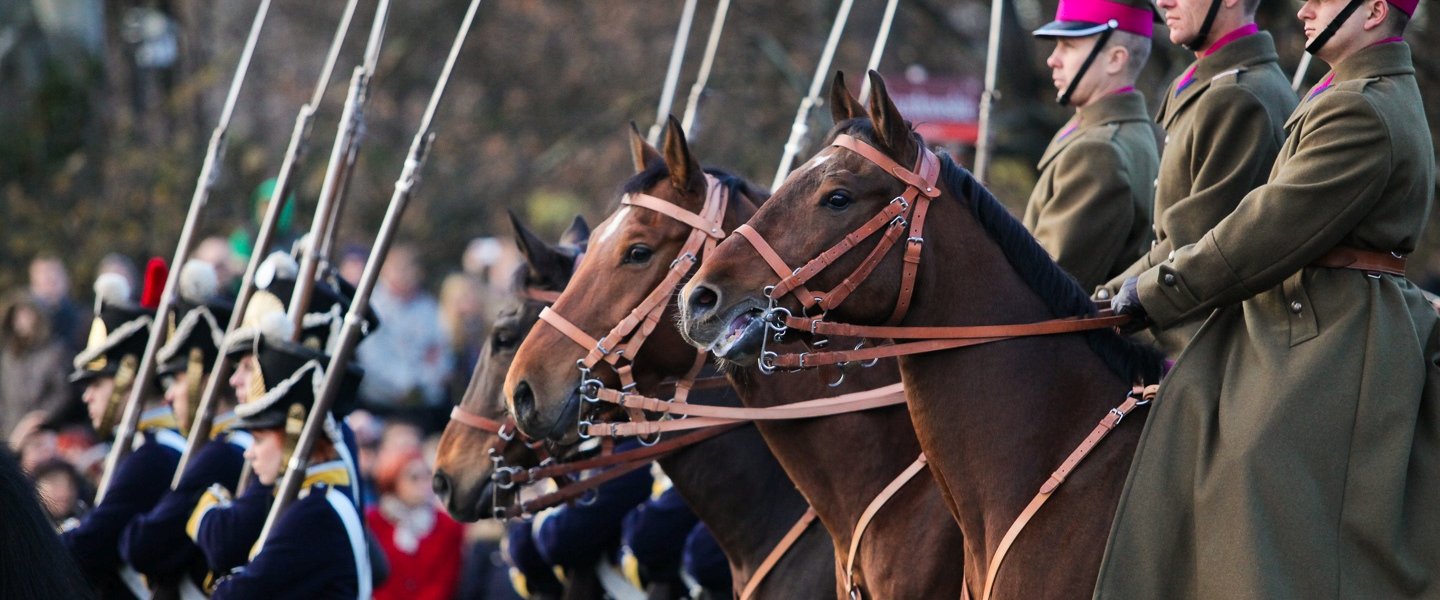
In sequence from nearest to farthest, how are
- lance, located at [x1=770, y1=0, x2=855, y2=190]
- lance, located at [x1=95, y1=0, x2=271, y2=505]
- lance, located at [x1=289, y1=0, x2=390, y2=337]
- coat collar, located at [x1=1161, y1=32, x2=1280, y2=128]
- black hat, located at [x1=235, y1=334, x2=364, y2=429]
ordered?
coat collar, located at [x1=1161, y1=32, x2=1280, y2=128] < black hat, located at [x1=235, y1=334, x2=364, y2=429] < lance, located at [x1=289, y1=0, x2=390, y2=337] < lance, located at [x1=770, y1=0, x2=855, y2=190] < lance, located at [x1=95, y1=0, x2=271, y2=505]

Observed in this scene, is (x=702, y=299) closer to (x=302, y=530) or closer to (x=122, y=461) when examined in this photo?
(x=302, y=530)

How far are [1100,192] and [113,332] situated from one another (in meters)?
5.39

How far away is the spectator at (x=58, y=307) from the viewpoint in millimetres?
13266

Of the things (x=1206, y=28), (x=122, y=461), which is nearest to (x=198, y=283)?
(x=122, y=461)

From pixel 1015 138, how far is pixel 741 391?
8.38 m

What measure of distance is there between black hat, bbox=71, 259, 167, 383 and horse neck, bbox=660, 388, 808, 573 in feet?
12.9

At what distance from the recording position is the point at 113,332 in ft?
29.6

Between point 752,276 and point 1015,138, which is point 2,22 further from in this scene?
point 752,276

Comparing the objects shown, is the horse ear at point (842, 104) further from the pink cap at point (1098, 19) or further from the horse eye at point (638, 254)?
the pink cap at point (1098, 19)

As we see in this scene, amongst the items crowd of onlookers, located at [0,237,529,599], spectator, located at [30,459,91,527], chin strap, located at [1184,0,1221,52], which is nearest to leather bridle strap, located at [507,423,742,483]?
chin strap, located at [1184,0,1221,52]

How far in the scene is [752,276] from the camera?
4371 millimetres

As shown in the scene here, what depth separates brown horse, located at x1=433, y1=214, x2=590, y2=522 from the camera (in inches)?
251

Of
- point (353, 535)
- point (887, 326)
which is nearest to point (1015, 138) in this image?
point (353, 535)

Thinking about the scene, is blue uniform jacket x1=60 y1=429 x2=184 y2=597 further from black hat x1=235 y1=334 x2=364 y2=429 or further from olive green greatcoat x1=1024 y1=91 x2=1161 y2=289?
olive green greatcoat x1=1024 y1=91 x2=1161 y2=289
